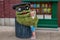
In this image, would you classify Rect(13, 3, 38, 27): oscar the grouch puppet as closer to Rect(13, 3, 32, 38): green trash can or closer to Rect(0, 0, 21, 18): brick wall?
Rect(13, 3, 32, 38): green trash can

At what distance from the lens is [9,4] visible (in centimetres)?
1021

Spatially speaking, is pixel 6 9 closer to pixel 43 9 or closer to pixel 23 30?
pixel 43 9

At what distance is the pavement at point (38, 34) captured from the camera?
8.28m

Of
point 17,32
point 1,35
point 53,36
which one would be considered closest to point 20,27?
point 17,32

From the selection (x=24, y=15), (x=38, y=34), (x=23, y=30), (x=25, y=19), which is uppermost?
(x=24, y=15)

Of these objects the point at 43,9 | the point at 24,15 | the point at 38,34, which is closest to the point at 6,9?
the point at 43,9

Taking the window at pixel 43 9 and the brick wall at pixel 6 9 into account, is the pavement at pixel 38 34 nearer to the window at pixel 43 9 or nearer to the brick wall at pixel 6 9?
the brick wall at pixel 6 9

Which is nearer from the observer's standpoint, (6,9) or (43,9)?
(43,9)

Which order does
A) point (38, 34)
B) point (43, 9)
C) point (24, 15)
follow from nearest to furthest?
point (24, 15) < point (38, 34) < point (43, 9)

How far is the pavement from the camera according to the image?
828cm

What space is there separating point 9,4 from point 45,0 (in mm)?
2076

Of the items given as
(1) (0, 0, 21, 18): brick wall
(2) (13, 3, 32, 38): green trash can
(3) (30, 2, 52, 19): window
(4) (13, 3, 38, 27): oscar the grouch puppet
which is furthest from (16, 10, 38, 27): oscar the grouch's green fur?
(1) (0, 0, 21, 18): brick wall

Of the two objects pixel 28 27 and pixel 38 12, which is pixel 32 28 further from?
pixel 38 12

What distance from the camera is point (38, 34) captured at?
8.98 m
